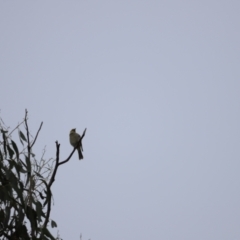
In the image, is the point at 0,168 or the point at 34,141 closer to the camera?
the point at 34,141

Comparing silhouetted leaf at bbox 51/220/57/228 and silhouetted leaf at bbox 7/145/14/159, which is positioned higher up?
silhouetted leaf at bbox 7/145/14/159

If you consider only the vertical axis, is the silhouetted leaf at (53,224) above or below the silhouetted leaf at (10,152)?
below

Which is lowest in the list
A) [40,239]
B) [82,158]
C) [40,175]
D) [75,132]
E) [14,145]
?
[40,239]

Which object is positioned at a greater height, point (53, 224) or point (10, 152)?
point (10, 152)

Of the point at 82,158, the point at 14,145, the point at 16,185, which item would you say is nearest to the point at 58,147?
the point at 16,185

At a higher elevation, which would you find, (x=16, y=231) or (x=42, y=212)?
(x=42, y=212)

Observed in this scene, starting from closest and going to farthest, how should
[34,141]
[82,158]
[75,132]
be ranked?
[34,141] → [82,158] → [75,132]

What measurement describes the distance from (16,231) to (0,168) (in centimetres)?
46

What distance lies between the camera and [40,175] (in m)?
2.57

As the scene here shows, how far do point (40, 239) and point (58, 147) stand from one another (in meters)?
0.53

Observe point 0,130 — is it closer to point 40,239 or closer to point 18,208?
point 18,208

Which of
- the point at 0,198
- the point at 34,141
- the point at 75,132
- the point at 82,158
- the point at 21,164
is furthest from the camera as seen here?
the point at 75,132

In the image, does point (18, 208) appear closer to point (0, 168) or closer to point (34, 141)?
point (0, 168)

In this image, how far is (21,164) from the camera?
110 inches
